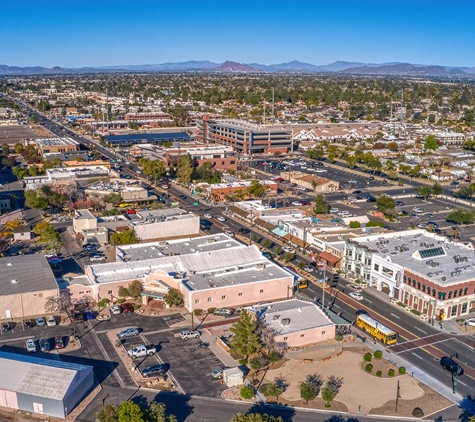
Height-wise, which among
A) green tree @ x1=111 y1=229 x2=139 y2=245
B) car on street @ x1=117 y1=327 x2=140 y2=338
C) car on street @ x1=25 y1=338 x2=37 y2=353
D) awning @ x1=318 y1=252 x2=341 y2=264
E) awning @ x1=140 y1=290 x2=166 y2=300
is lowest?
car on street @ x1=117 y1=327 x2=140 y2=338

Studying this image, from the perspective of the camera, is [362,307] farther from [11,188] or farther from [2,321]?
[11,188]

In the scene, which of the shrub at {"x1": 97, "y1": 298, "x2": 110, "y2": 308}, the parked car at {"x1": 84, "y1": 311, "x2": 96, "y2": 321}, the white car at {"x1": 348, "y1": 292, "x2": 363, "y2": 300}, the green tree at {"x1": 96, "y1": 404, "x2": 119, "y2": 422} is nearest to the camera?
the green tree at {"x1": 96, "y1": 404, "x2": 119, "y2": 422}

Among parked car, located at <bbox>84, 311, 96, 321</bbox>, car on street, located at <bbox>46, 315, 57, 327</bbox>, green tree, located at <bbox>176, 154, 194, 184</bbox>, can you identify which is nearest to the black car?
parked car, located at <bbox>84, 311, 96, 321</bbox>

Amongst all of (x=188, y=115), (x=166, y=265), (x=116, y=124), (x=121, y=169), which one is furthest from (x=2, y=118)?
(x=166, y=265)

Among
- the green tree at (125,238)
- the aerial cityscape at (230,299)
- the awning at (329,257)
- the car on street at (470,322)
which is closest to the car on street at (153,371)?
the aerial cityscape at (230,299)

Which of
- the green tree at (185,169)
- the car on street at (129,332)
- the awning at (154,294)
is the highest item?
the green tree at (185,169)

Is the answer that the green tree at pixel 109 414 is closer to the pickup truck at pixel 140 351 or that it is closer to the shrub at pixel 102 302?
the pickup truck at pixel 140 351

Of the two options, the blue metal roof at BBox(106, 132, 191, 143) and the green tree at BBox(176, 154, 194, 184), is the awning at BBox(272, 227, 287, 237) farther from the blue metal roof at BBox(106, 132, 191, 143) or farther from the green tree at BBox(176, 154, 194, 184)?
the blue metal roof at BBox(106, 132, 191, 143)
